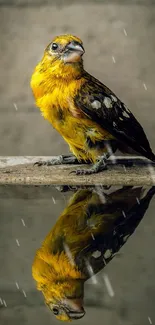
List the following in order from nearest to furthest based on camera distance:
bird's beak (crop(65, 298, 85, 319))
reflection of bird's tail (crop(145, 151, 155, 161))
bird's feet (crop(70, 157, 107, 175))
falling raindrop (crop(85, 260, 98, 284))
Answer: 1. bird's beak (crop(65, 298, 85, 319))
2. falling raindrop (crop(85, 260, 98, 284))
3. bird's feet (crop(70, 157, 107, 175))
4. reflection of bird's tail (crop(145, 151, 155, 161))

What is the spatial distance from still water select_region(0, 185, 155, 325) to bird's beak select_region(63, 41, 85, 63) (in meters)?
0.73

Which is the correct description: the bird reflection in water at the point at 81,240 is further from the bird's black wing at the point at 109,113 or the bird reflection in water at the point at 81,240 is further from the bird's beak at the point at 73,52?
the bird's beak at the point at 73,52

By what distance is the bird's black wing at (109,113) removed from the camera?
4070 millimetres

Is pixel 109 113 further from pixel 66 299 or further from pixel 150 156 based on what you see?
pixel 66 299

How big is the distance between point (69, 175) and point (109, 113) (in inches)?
17.3

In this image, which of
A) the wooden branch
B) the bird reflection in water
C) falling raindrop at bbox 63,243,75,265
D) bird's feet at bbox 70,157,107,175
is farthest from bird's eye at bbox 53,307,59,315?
bird's feet at bbox 70,157,107,175

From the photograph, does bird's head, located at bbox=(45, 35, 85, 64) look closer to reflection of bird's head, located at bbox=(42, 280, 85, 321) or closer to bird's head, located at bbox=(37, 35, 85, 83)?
bird's head, located at bbox=(37, 35, 85, 83)

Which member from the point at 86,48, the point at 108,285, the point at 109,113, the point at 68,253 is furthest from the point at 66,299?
the point at 86,48

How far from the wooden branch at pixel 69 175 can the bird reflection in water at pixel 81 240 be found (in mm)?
141

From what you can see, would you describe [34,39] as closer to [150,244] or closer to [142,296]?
[150,244]

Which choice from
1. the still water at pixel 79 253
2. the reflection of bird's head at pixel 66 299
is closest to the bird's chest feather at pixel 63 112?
the still water at pixel 79 253

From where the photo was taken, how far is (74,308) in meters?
2.38

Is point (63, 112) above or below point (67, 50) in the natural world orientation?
below

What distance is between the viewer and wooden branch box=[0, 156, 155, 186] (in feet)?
13.5
